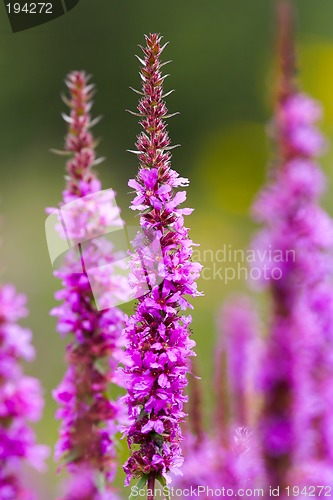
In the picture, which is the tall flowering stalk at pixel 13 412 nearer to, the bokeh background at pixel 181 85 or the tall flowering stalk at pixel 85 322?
the tall flowering stalk at pixel 85 322

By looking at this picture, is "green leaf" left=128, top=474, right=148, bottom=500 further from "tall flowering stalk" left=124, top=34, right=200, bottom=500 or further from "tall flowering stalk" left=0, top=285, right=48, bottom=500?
"tall flowering stalk" left=0, top=285, right=48, bottom=500

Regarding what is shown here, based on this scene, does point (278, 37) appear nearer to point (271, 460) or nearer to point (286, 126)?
point (286, 126)

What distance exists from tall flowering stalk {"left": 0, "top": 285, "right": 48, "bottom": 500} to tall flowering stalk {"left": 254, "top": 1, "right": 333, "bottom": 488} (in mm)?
375

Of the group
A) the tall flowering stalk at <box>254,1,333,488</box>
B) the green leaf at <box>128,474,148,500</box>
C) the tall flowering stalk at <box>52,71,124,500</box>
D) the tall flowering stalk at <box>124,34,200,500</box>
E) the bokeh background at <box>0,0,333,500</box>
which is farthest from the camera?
the bokeh background at <box>0,0,333,500</box>

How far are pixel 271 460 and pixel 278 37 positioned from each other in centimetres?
61

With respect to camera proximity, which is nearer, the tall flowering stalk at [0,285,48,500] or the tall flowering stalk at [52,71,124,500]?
the tall flowering stalk at [0,285,48,500]

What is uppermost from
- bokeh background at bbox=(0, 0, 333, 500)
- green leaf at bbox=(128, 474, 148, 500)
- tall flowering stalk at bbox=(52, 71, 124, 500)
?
bokeh background at bbox=(0, 0, 333, 500)

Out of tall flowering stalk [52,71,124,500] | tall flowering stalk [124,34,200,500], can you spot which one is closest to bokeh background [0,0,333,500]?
tall flowering stalk [124,34,200,500]

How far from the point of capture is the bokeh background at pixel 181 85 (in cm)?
734

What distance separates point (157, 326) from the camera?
4.95ft

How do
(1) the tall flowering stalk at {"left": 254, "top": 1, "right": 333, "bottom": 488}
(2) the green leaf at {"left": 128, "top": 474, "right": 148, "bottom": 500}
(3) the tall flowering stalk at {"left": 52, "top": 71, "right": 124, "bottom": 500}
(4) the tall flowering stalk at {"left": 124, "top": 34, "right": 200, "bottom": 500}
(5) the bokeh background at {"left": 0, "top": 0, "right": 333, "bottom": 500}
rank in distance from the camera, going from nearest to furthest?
(1) the tall flowering stalk at {"left": 254, "top": 1, "right": 333, "bottom": 488}
(3) the tall flowering stalk at {"left": 52, "top": 71, "right": 124, "bottom": 500}
(4) the tall flowering stalk at {"left": 124, "top": 34, "right": 200, "bottom": 500}
(2) the green leaf at {"left": 128, "top": 474, "right": 148, "bottom": 500}
(5) the bokeh background at {"left": 0, "top": 0, "right": 333, "bottom": 500}

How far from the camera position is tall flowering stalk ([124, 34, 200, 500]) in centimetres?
148

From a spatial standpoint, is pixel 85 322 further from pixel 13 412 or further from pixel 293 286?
pixel 293 286

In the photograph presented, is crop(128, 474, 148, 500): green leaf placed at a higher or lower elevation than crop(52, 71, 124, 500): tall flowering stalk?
lower
